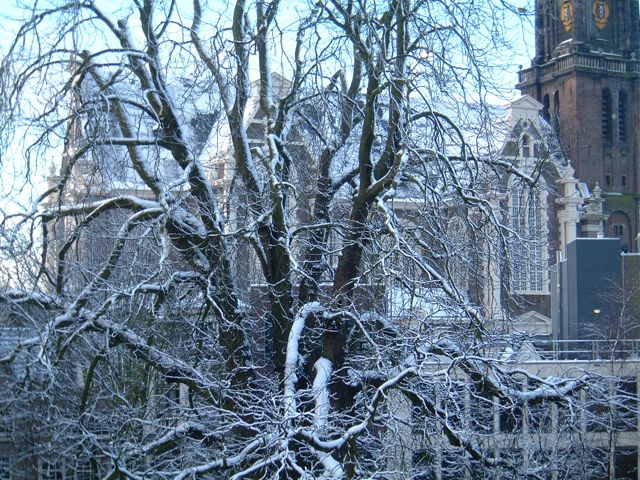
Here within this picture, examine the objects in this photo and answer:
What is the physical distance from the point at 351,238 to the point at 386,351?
1.43 m

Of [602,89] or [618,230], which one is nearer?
[618,230]

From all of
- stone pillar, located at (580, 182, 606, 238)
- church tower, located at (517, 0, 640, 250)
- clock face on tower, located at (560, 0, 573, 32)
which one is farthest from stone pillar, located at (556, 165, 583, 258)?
clock face on tower, located at (560, 0, 573, 32)

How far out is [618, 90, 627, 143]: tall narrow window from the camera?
6488cm

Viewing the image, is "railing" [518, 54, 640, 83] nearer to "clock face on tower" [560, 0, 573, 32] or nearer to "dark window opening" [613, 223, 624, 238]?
"clock face on tower" [560, 0, 573, 32]

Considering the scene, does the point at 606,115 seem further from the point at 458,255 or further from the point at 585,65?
the point at 458,255

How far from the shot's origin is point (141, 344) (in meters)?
10.3

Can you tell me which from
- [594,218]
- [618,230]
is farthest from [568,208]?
[618,230]

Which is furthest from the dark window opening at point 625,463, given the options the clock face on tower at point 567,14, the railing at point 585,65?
the clock face on tower at point 567,14

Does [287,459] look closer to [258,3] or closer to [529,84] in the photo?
[258,3]

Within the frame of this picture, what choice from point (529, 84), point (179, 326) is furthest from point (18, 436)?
point (529, 84)

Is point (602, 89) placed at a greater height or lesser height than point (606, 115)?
greater

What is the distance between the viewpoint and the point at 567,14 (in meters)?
64.4

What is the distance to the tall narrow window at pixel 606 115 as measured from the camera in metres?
64.4

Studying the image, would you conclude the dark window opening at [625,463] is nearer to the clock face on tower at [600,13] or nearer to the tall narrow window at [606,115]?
the tall narrow window at [606,115]
